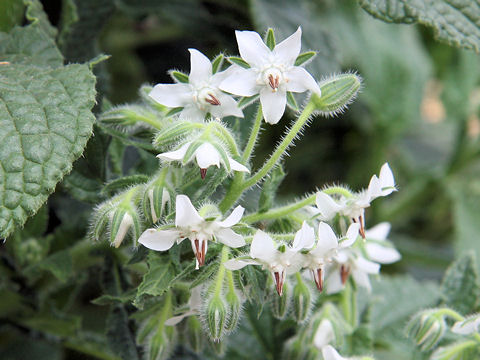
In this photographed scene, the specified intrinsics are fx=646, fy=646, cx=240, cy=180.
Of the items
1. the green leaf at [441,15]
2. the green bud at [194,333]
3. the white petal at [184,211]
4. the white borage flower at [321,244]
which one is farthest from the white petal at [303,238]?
the green leaf at [441,15]

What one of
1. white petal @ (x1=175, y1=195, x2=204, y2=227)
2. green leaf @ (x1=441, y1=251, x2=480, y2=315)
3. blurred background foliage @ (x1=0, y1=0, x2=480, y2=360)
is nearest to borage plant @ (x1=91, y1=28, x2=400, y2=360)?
white petal @ (x1=175, y1=195, x2=204, y2=227)

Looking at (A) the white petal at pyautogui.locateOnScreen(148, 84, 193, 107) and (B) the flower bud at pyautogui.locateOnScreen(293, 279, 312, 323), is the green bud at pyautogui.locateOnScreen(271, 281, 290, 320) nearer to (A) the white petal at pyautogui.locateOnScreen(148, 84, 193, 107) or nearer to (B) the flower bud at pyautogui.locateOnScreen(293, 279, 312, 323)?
(B) the flower bud at pyautogui.locateOnScreen(293, 279, 312, 323)

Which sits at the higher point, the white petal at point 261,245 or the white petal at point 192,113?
the white petal at point 192,113

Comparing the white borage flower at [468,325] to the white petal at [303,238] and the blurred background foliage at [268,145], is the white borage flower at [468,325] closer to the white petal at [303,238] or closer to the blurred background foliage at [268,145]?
the white petal at [303,238]

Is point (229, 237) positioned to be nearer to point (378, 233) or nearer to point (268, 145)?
point (378, 233)

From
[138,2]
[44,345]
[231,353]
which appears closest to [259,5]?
[138,2]

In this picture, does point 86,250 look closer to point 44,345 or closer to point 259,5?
point 44,345
